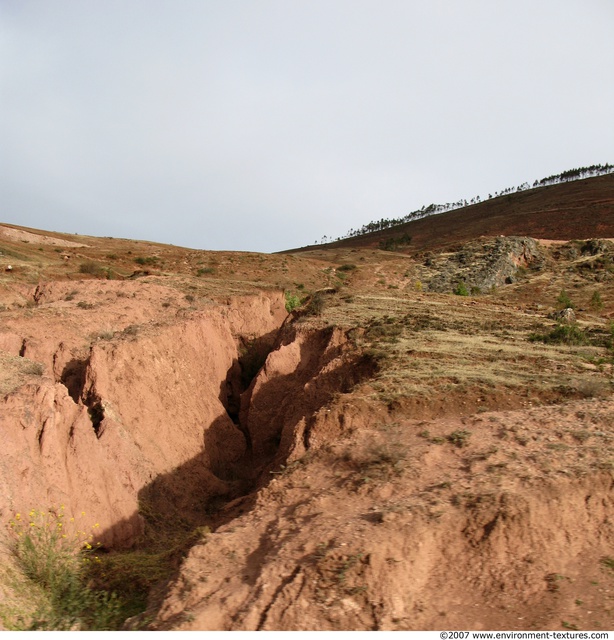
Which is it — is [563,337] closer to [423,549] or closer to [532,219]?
[423,549]

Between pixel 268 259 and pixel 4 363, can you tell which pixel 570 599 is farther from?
pixel 268 259

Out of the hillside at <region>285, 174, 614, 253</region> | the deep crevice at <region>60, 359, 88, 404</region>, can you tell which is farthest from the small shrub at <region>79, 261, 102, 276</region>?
the hillside at <region>285, 174, 614, 253</region>

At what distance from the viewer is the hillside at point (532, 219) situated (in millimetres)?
66500

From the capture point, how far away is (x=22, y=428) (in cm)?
991

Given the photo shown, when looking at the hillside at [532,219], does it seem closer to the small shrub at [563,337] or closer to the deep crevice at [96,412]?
the small shrub at [563,337]

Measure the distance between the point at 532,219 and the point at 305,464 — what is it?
237 feet

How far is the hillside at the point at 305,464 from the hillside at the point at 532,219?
147ft

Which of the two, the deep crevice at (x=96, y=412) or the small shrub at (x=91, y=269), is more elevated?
the small shrub at (x=91, y=269)

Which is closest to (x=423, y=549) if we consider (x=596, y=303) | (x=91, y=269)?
(x=596, y=303)

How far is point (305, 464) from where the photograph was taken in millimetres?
8992

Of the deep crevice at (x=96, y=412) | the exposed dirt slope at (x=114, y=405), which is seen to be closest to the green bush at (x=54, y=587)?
the exposed dirt slope at (x=114, y=405)

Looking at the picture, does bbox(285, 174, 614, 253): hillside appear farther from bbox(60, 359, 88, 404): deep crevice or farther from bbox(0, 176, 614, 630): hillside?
bbox(60, 359, 88, 404): deep crevice

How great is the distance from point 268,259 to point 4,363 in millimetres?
31894

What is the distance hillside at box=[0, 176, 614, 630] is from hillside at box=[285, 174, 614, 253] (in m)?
44.8
